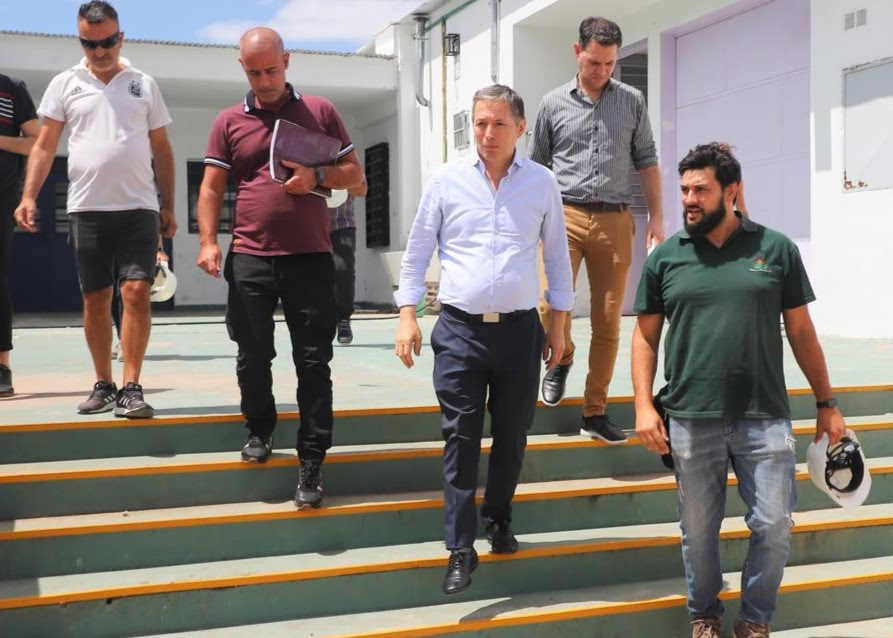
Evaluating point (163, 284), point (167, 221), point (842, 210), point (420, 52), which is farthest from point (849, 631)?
point (420, 52)

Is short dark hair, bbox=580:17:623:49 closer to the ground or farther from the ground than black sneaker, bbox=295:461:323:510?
farther from the ground

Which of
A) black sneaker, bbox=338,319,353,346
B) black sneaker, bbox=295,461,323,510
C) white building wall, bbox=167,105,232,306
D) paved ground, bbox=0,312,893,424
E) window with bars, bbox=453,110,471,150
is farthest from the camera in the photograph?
white building wall, bbox=167,105,232,306

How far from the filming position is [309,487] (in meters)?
3.82

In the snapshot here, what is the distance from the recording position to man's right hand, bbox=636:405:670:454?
3.29 meters

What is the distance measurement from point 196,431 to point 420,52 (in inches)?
427

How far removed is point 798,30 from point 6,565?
8.12m

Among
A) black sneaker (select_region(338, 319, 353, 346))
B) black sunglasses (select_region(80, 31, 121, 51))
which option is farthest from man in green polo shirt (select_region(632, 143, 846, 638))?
black sneaker (select_region(338, 319, 353, 346))

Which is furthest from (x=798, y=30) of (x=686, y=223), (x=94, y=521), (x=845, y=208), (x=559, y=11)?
(x=94, y=521)

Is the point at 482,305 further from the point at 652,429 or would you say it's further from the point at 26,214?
the point at 26,214

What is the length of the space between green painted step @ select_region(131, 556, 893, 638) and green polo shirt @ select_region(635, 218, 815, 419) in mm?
843

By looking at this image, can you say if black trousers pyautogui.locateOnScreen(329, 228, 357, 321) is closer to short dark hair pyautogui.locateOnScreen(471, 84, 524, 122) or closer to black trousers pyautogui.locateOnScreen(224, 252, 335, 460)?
black trousers pyautogui.locateOnScreen(224, 252, 335, 460)

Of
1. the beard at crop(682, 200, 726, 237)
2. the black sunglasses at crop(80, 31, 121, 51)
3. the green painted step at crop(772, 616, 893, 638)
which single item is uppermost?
the black sunglasses at crop(80, 31, 121, 51)

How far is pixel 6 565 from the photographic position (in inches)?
137

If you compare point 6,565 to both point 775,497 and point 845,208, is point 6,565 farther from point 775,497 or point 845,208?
point 845,208
